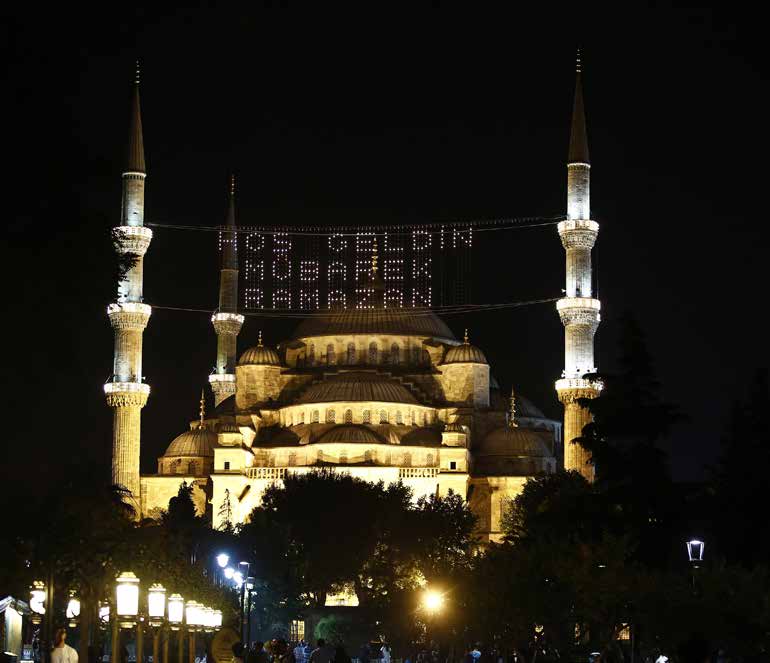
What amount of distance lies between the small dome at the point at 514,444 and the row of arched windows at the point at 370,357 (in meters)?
7.60

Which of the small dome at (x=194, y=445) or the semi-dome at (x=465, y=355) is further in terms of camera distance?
the semi-dome at (x=465, y=355)

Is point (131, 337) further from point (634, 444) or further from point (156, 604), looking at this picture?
point (156, 604)

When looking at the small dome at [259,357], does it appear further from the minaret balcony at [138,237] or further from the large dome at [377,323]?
the minaret balcony at [138,237]

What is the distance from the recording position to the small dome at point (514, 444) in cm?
8038

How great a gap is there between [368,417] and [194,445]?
6.80 m

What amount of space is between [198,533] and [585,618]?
83.2ft

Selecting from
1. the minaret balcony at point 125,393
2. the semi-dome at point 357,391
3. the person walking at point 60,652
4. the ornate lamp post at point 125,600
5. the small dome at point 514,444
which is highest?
the semi-dome at point 357,391

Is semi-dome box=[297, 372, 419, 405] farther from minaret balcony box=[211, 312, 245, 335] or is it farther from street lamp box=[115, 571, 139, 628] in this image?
street lamp box=[115, 571, 139, 628]

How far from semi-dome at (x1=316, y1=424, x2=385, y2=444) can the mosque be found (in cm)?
7

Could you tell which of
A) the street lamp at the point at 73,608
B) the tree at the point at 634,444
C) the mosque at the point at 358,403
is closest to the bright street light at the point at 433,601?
the tree at the point at 634,444

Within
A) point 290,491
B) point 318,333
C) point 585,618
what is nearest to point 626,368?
point 585,618

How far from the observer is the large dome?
89125 mm

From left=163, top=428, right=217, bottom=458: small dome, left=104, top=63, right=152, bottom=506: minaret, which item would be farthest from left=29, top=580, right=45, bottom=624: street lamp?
left=163, top=428, right=217, bottom=458: small dome

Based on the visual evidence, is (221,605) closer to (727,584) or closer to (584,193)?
(727,584)
